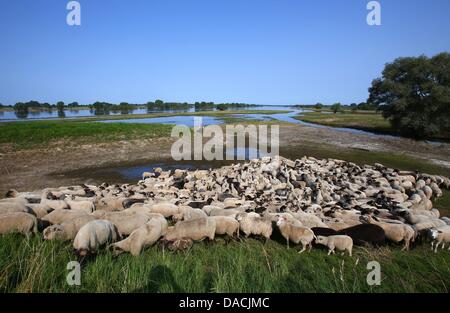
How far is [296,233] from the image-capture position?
6762mm

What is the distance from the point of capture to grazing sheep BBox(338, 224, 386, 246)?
6770mm

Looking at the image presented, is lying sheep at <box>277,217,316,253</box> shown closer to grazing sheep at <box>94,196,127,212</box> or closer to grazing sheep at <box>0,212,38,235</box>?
grazing sheep at <box>94,196,127,212</box>

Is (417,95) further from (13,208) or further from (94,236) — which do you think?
(13,208)

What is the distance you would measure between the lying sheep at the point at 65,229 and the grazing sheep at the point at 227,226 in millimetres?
3471

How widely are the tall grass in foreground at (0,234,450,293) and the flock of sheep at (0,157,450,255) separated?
1.60 feet

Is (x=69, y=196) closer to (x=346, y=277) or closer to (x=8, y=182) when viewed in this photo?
(x=8, y=182)

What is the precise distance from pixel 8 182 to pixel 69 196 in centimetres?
711

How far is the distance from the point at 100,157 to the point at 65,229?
1552 centimetres

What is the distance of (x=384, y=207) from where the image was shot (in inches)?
378

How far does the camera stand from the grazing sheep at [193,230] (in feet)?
22.3
